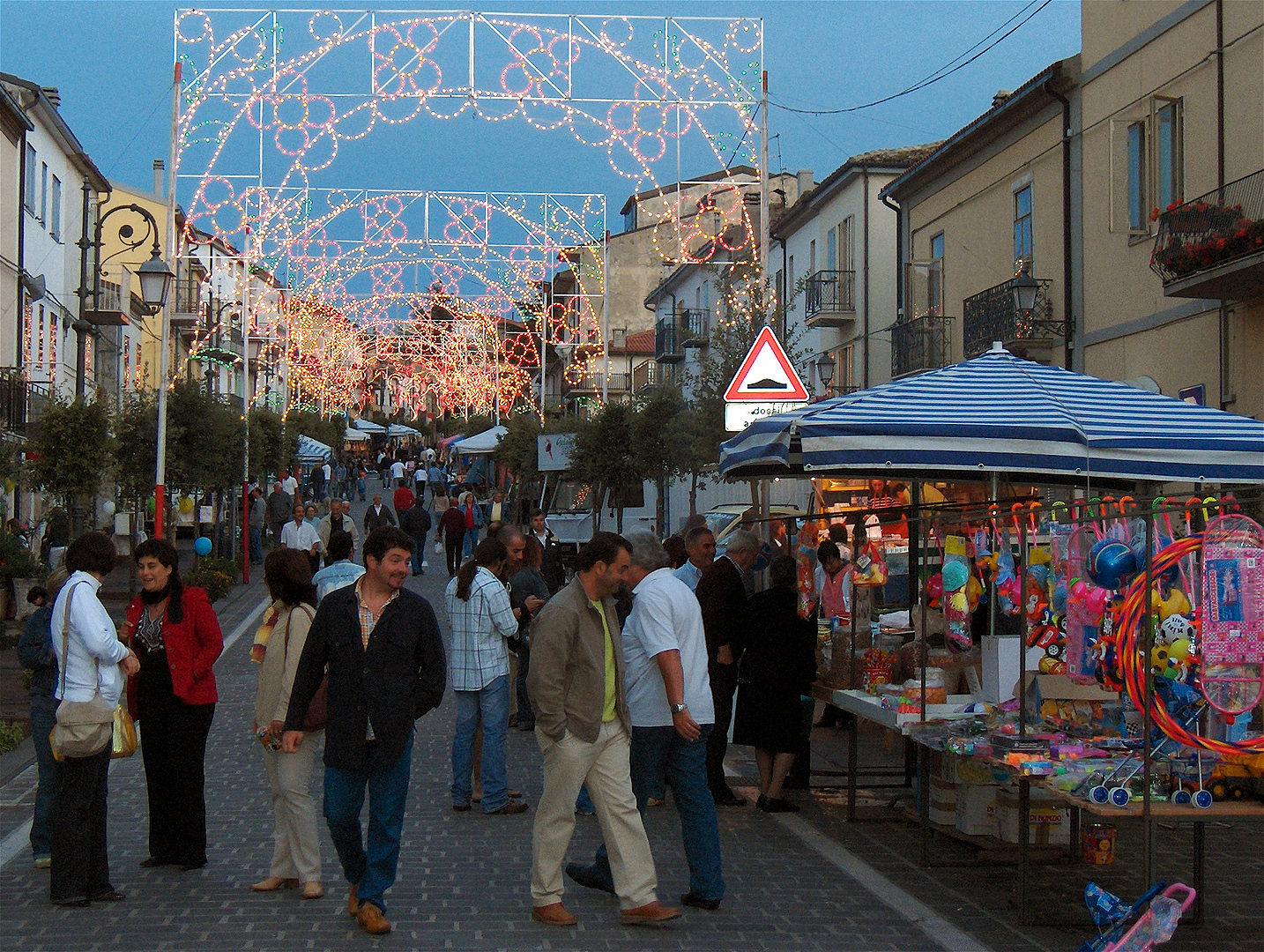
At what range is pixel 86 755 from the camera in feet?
22.9

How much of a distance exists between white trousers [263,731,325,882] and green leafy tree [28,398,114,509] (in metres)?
14.6

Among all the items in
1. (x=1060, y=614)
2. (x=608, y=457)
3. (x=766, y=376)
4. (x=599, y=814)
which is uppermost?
(x=766, y=376)

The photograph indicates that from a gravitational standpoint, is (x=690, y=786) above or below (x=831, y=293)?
below

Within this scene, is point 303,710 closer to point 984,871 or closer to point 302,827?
point 302,827

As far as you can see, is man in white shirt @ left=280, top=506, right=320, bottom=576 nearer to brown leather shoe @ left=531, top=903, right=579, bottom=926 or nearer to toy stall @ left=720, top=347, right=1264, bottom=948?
toy stall @ left=720, top=347, right=1264, bottom=948

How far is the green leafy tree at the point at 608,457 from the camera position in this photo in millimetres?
31312

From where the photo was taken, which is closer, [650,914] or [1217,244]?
[650,914]

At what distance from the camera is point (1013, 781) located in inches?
307

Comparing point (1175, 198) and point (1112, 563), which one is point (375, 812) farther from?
point (1175, 198)

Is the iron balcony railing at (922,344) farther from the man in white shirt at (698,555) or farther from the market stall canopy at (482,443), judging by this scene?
the market stall canopy at (482,443)

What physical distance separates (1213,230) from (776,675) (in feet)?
30.6

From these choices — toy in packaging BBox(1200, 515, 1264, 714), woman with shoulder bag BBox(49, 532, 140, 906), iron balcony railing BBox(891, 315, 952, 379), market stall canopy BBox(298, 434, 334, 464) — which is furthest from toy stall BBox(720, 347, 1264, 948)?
market stall canopy BBox(298, 434, 334, 464)

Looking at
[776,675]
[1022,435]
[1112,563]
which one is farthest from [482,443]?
A: [1112,563]

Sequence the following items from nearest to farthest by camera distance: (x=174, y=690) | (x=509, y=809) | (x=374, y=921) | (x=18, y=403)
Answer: (x=374, y=921) < (x=174, y=690) < (x=509, y=809) < (x=18, y=403)
